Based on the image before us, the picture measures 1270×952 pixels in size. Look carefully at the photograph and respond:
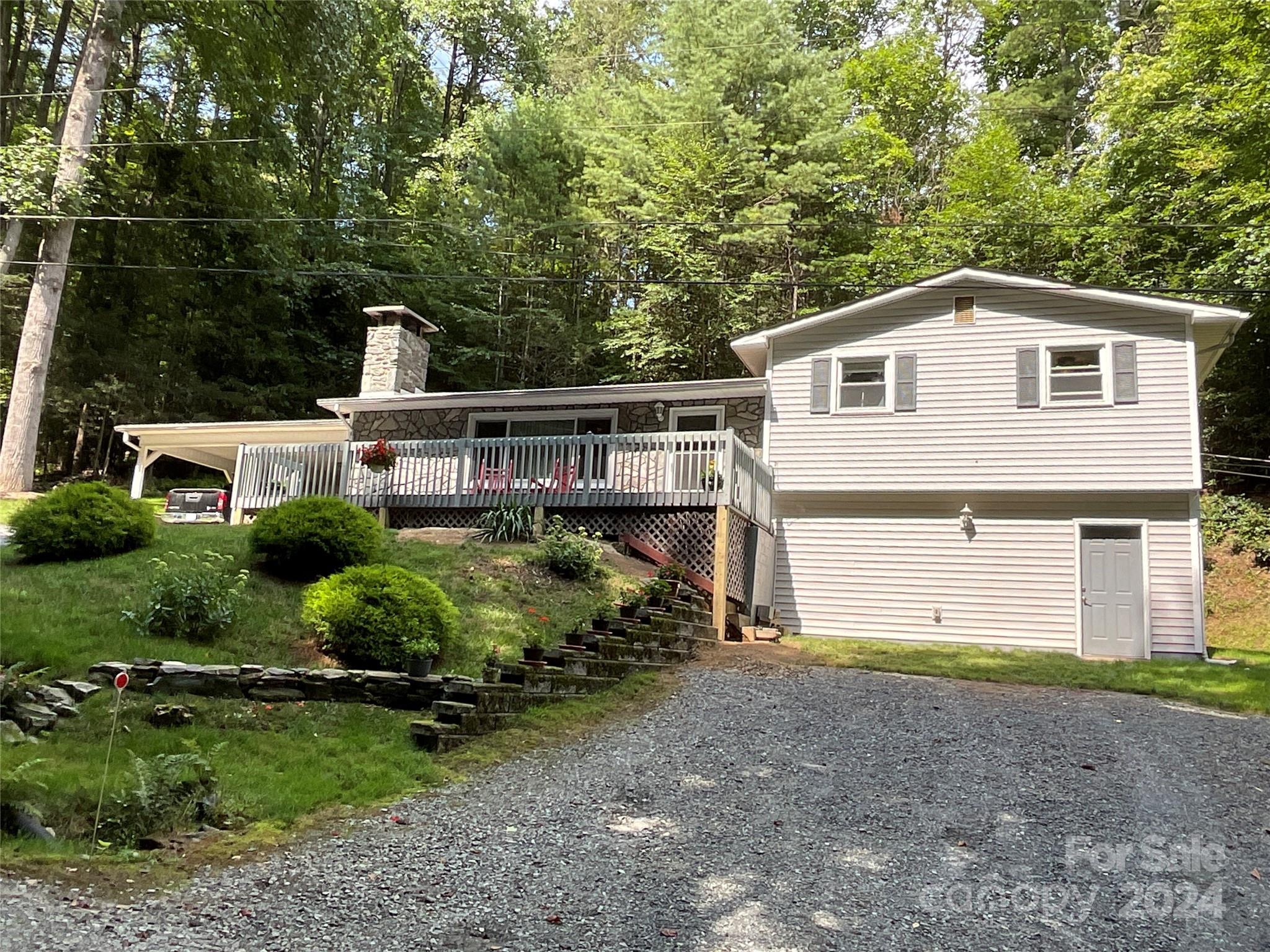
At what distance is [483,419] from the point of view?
16.4 metres

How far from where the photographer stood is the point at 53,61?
18734 millimetres

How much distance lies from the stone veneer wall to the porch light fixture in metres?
3.40

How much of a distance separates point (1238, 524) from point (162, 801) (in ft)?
69.6

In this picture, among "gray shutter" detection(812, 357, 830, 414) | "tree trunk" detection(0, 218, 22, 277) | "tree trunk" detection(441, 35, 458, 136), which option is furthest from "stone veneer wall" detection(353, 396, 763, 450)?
"tree trunk" detection(441, 35, 458, 136)

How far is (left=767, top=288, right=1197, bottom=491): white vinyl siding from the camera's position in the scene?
12258mm

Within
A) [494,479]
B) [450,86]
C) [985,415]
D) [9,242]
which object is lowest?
[494,479]

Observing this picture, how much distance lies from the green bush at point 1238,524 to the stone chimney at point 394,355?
17034 mm

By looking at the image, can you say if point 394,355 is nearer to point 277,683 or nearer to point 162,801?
point 277,683

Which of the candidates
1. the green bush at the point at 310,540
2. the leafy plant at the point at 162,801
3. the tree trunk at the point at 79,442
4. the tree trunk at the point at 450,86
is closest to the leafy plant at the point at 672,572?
the green bush at the point at 310,540

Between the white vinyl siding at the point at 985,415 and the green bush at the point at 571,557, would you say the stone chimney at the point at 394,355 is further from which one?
the white vinyl siding at the point at 985,415

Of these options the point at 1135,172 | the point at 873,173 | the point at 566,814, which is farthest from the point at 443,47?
the point at 566,814

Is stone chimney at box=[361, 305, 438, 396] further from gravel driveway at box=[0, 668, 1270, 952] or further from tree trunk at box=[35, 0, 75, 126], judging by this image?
gravel driveway at box=[0, 668, 1270, 952]

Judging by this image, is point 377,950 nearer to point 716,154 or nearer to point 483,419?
point 483,419

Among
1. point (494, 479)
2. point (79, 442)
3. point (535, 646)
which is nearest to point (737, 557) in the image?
point (494, 479)
